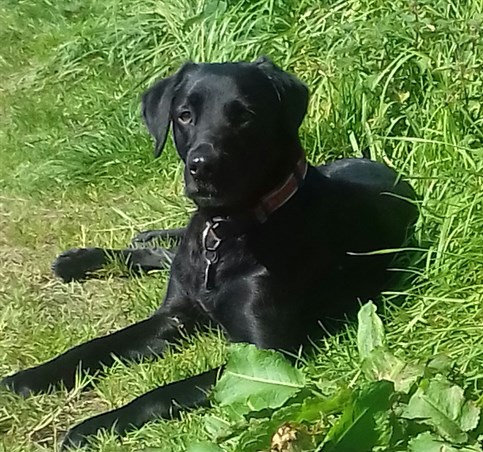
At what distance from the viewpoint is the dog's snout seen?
120 inches

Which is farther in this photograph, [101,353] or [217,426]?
[101,353]

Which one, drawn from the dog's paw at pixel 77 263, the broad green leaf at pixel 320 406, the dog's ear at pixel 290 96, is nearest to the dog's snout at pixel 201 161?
the dog's ear at pixel 290 96

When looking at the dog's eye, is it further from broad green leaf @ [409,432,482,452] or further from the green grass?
broad green leaf @ [409,432,482,452]

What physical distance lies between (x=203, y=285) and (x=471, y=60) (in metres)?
1.14

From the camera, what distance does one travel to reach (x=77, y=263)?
12.6ft

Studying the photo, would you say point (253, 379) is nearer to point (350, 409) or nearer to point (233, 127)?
point (350, 409)

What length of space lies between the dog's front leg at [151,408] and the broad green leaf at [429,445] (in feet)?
3.14

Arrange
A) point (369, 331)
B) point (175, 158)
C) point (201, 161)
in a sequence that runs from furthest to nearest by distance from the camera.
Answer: point (175, 158) → point (201, 161) → point (369, 331)

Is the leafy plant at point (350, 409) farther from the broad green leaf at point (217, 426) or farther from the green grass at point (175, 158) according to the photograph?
the green grass at point (175, 158)

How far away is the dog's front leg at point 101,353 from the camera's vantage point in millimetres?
3111

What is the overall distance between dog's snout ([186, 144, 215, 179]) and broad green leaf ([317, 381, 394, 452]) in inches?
43.5

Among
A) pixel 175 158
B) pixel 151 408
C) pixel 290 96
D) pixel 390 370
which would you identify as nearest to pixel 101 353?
pixel 151 408

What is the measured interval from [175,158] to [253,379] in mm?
2364

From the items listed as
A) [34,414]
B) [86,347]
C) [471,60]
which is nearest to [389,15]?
[471,60]
